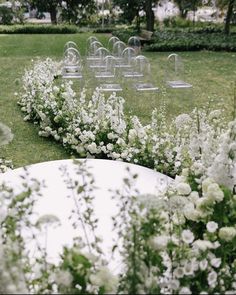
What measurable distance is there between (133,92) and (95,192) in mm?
5882

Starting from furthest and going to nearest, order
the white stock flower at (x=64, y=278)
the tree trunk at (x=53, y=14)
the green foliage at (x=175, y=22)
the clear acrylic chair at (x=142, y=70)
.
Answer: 1. the tree trunk at (x=53, y=14)
2. the green foliage at (x=175, y=22)
3. the clear acrylic chair at (x=142, y=70)
4. the white stock flower at (x=64, y=278)

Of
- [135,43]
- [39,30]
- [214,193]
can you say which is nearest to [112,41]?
[135,43]

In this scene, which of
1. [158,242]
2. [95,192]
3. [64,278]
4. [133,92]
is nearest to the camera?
[64,278]

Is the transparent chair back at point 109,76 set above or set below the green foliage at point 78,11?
above

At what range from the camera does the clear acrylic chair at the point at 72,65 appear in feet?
32.4

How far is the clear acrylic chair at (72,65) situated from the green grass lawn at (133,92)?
3.05 ft

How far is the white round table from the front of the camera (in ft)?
11.7

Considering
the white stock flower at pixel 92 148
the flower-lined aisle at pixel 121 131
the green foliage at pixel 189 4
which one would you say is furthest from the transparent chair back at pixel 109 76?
the green foliage at pixel 189 4

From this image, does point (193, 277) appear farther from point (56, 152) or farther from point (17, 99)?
point (17, 99)

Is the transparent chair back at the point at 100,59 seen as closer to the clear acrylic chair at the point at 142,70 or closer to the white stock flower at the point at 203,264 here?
the clear acrylic chair at the point at 142,70

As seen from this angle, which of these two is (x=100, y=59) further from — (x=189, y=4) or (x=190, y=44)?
(x=189, y=4)

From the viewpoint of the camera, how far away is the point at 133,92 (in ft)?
33.0

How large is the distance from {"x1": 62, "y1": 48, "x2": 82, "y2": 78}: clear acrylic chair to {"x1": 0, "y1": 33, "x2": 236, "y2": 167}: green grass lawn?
36.6 inches

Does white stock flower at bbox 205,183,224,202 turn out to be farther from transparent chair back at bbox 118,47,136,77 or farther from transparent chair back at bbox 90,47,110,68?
transparent chair back at bbox 90,47,110,68
